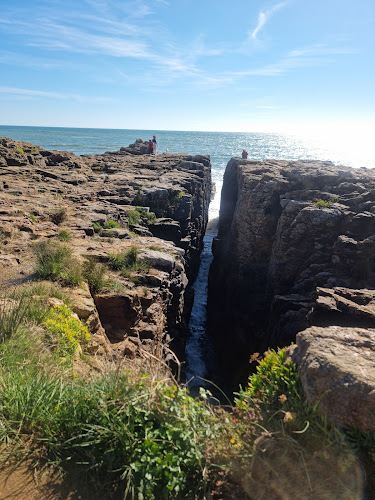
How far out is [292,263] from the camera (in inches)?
555

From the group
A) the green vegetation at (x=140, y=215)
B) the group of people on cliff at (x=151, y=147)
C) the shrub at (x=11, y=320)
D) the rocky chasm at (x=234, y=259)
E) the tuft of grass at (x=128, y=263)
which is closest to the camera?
the rocky chasm at (x=234, y=259)

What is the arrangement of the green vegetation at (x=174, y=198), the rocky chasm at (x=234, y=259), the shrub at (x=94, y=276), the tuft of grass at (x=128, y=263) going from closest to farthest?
the rocky chasm at (x=234, y=259)
the shrub at (x=94, y=276)
the tuft of grass at (x=128, y=263)
the green vegetation at (x=174, y=198)

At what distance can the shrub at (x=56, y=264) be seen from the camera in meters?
7.89

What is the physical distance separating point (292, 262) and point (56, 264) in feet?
31.8

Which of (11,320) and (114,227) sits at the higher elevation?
(11,320)

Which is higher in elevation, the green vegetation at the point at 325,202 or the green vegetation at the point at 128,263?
the green vegetation at the point at 325,202

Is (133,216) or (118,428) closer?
(118,428)

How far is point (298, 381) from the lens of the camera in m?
4.08

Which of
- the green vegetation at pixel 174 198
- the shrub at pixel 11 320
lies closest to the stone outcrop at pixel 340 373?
the shrub at pixel 11 320

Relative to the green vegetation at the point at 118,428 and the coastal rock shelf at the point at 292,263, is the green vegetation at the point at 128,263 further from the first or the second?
the green vegetation at the point at 118,428

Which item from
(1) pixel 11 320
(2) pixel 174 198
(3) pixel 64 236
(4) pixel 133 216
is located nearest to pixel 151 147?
(2) pixel 174 198

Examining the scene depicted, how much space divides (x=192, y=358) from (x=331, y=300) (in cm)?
960

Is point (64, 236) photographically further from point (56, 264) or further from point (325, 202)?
point (325, 202)

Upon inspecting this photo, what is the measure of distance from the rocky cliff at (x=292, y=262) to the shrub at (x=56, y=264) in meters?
6.22
